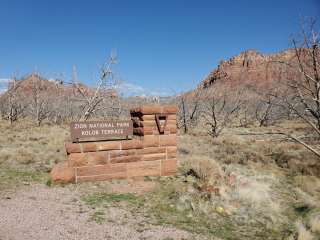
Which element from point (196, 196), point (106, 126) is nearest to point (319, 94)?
point (196, 196)

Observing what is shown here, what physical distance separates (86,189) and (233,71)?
123 metres

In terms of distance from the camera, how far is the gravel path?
608cm

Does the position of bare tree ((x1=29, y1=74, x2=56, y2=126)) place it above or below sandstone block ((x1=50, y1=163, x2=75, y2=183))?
above

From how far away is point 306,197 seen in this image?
397 inches

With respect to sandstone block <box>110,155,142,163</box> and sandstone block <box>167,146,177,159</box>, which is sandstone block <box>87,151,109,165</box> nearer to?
sandstone block <box>110,155,142,163</box>

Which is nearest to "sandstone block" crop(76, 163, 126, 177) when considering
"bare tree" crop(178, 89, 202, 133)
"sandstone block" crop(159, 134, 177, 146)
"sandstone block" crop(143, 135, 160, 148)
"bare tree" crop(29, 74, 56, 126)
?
"sandstone block" crop(143, 135, 160, 148)

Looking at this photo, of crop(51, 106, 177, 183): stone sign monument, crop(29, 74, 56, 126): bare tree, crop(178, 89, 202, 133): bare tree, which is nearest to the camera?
crop(51, 106, 177, 183): stone sign monument

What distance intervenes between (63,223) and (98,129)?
13.6 feet

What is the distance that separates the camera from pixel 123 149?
10.6 meters

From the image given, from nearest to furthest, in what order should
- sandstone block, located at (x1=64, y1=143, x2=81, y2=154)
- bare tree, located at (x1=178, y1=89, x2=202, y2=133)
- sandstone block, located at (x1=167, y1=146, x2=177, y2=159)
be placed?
sandstone block, located at (x1=64, y1=143, x2=81, y2=154)
sandstone block, located at (x1=167, y1=146, x2=177, y2=159)
bare tree, located at (x1=178, y1=89, x2=202, y2=133)

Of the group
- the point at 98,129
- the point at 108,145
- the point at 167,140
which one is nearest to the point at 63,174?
the point at 108,145

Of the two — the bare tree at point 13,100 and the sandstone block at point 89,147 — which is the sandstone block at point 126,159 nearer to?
the sandstone block at point 89,147

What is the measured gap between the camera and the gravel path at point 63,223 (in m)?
6.08

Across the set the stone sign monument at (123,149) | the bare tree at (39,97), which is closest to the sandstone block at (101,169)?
the stone sign monument at (123,149)
